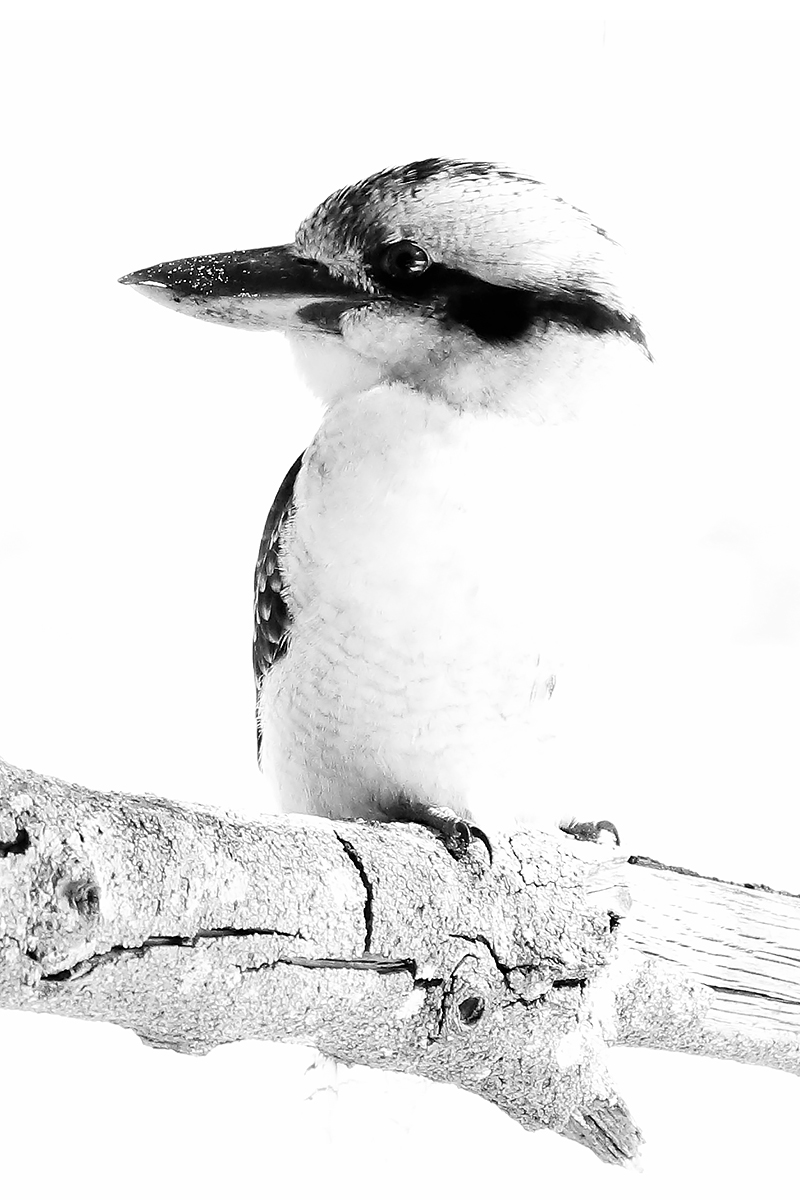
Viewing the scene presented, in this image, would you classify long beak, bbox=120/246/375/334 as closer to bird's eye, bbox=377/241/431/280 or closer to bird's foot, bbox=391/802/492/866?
bird's eye, bbox=377/241/431/280

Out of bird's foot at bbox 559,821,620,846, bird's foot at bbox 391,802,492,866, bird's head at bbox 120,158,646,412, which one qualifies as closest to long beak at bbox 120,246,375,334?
bird's head at bbox 120,158,646,412

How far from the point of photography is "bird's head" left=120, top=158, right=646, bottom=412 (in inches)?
32.2

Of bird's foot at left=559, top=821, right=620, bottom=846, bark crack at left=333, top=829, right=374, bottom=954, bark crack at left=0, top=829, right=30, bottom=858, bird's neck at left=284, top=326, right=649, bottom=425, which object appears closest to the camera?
bark crack at left=0, top=829, right=30, bottom=858

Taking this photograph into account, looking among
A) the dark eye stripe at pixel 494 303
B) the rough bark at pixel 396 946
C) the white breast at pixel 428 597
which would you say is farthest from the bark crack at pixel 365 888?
the dark eye stripe at pixel 494 303

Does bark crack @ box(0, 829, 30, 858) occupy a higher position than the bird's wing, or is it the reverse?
the bird's wing

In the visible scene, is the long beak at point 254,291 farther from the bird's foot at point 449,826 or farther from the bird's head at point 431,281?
the bird's foot at point 449,826

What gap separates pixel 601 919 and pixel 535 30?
1289 millimetres

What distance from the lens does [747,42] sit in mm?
1771

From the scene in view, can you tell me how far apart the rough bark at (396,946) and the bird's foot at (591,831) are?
107 millimetres

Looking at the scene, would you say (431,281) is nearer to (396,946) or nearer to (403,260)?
(403,260)

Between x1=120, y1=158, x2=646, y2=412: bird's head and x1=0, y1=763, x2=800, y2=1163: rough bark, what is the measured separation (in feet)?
1.00

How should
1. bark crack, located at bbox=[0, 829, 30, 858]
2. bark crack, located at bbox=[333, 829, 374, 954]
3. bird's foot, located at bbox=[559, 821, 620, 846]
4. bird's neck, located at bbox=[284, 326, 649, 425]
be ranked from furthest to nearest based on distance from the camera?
bird's foot, located at bbox=[559, 821, 620, 846] < bird's neck, located at bbox=[284, 326, 649, 425] < bark crack, located at bbox=[333, 829, 374, 954] < bark crack, located at bbox=[0, 829, 30, 858]

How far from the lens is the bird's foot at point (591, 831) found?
3.33 ft

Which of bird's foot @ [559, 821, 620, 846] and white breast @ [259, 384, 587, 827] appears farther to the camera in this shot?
bird's foot @ [559, 821, 620, 846]
